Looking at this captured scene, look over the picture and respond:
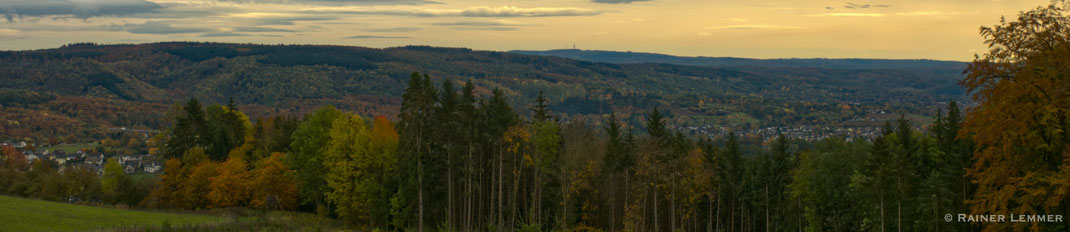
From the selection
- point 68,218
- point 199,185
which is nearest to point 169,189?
point 199,185

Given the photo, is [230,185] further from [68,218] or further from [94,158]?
[94,158]

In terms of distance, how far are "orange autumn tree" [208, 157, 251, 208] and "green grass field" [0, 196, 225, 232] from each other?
4663 mm

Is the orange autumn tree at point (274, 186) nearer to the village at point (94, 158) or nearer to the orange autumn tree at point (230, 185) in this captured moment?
the orange autumn tree at point (230, 185)

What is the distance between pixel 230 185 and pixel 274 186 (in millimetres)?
3553

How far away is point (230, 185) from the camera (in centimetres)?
5894

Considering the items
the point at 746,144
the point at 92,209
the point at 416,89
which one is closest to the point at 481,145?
the point at 416,89

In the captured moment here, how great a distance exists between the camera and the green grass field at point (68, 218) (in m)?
40.6

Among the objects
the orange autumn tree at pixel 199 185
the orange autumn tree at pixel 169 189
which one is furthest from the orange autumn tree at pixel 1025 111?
the orange autumn tree at pixel 169 189

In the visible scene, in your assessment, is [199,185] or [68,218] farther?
[199,185]

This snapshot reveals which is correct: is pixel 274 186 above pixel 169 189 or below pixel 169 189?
above

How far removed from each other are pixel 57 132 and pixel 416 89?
18627cm

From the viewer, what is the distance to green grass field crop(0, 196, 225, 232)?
133 feet

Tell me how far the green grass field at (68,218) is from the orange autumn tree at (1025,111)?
40319mm

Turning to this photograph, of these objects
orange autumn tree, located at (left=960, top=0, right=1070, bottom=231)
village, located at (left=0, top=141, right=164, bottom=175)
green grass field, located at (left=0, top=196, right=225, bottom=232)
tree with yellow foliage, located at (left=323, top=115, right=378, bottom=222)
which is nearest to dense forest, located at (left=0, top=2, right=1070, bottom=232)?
tree with yellow foliage, located at (left=323, top=115, right=378, bottom=222)
